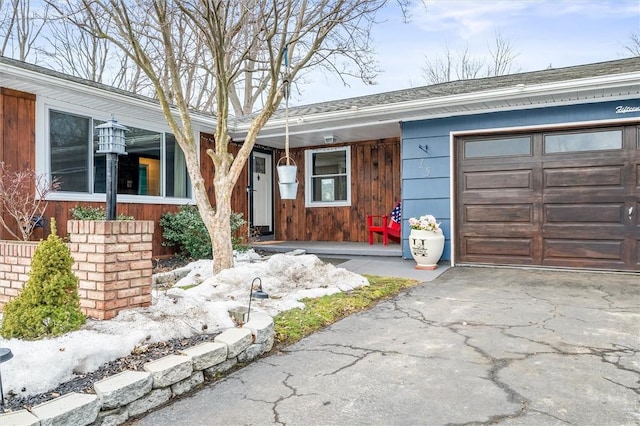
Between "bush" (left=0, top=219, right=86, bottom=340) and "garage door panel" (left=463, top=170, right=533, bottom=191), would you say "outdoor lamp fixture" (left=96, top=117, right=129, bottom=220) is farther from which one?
"garage door panel" (left=463, top=170, right=533, bottom=191)

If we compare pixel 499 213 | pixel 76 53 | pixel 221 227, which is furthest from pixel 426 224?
Answer: pixel 76 53

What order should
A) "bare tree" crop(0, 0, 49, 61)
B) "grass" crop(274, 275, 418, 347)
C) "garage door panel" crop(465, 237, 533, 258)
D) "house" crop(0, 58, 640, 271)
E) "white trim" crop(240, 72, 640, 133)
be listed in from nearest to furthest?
"grass" crop(274, 275, 418, 347), "white trim" crop(240, 72, 640, 133), "house" crop(0, 58, 640, 271), "garage door panel" crop(465, 237, 533, 258), "bare tree" crop(0, 0, 49, 61)

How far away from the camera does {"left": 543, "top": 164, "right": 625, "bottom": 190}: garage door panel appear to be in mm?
5801

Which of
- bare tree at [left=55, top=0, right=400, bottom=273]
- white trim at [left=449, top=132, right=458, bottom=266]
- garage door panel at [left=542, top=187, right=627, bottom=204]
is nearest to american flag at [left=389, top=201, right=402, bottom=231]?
white trim at [left=449, top=132, right=458, bottom=266]

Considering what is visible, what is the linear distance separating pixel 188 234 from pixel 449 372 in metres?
5.28

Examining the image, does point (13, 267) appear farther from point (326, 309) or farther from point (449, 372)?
point (449, 372)

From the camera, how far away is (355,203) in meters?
9.34

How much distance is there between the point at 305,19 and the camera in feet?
18.0

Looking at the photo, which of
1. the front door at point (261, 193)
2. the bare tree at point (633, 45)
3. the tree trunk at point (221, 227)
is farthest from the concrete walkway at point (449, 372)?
the bare tree at point (633, 45)

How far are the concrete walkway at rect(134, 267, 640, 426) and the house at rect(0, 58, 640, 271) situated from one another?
1983 mm

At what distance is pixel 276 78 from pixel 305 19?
1.09 metres

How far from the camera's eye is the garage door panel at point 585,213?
582 centimetres

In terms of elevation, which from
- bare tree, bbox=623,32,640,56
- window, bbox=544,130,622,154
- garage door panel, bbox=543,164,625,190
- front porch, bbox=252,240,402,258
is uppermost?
bare tree, bbox=623,32,640,56

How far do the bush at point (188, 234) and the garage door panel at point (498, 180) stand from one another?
12.6 ft
